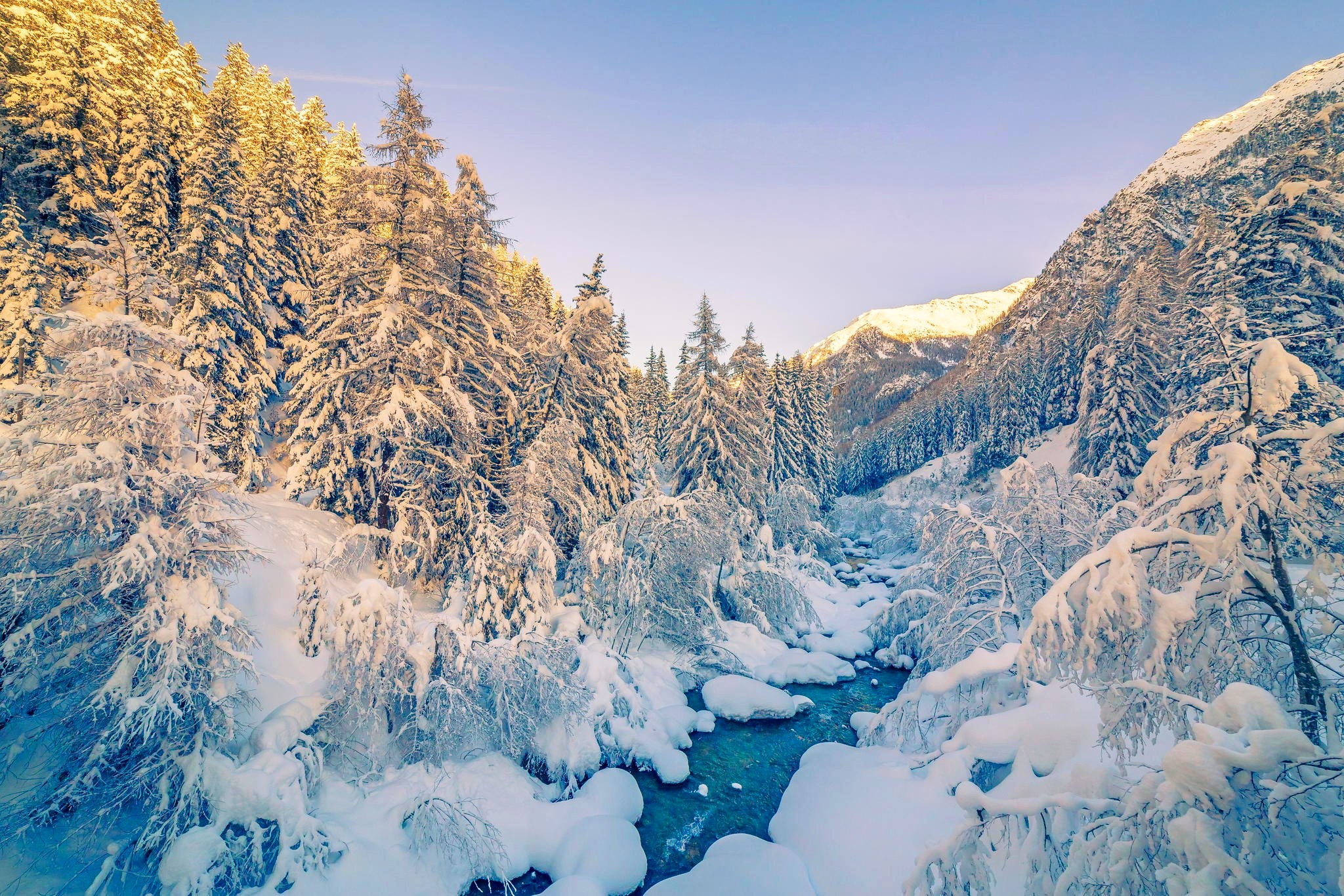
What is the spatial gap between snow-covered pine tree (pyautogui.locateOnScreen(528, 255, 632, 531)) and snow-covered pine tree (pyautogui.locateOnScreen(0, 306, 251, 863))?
34.8 feet

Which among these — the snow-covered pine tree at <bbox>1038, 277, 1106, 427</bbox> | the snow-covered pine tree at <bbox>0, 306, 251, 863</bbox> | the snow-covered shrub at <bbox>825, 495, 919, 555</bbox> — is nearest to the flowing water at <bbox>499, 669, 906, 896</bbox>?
the snow-covered pine tree at <bbox>0, 306, 251, 863</bbox>

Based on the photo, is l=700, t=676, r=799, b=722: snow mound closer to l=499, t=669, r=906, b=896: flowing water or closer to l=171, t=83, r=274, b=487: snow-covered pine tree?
l=499, t=669, r=906, b=896: flowing water

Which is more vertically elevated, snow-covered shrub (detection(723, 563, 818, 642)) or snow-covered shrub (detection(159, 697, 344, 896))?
snow-covered shrub (detection(159, 697, 344, 896))

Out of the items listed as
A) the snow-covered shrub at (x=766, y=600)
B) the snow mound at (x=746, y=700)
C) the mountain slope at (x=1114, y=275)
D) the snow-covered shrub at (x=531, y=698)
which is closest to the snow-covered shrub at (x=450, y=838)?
the snow-covered shrub at (x=531, y=698)

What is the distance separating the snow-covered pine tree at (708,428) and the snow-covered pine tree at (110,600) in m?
18.4

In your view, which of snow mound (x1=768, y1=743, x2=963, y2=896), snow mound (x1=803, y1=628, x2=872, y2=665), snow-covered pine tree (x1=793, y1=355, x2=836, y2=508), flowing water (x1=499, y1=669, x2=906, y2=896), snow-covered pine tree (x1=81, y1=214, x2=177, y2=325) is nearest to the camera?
snow-covered pine tree (x1=81, y1=214, x2=177, y2=325)

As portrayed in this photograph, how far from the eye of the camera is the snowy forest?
14.9ft

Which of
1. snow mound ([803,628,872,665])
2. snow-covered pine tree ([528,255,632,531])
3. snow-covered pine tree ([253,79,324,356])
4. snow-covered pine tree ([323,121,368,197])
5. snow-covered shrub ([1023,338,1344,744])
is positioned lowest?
snow mound ([803,628,872,665])

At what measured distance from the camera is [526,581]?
48.6 ft

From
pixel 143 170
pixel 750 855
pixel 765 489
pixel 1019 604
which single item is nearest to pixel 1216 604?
pixel 750 855

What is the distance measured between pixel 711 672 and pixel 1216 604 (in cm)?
1666

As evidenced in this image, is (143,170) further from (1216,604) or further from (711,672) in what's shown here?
(1216,604)

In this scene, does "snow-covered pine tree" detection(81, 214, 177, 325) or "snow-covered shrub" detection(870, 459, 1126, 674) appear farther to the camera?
"snow-covered shrub" detection(870, 459, 1126, 674)

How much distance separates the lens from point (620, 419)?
22.6 m
